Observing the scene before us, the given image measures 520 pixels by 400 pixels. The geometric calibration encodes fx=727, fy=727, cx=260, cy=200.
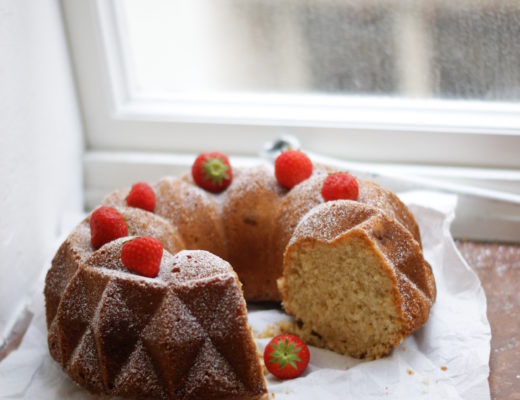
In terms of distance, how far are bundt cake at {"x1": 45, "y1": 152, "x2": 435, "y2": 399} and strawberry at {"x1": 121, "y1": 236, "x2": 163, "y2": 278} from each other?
21 millimetres

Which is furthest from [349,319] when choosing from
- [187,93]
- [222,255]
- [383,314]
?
[187,93]

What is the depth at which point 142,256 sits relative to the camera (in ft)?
5.10

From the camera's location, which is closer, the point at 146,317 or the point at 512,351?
the point at 146,317

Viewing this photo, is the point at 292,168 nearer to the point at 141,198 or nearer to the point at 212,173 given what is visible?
the point at 212,173

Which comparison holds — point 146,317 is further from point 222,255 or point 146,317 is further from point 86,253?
point 222,255

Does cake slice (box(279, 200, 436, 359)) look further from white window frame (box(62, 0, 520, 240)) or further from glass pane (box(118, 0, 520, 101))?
glass pane (box(118, 0, 520, 101))

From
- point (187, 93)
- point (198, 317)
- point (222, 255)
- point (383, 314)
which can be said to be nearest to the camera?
point (198, 317)

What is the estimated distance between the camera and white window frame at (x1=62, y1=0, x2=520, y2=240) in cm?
215

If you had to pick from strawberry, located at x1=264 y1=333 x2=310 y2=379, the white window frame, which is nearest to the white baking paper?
strawberry, located at x1=264 y1=333 x2=310 y2=379

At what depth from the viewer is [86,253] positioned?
1690 mm

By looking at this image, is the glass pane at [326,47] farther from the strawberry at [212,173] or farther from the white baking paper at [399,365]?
the white baking paper at [399,365]

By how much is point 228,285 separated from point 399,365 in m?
0.45

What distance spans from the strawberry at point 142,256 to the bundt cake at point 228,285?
2 cm

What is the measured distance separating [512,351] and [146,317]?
861mm
